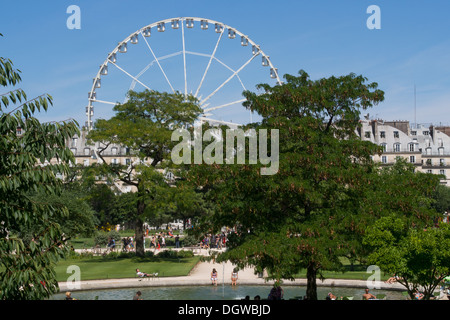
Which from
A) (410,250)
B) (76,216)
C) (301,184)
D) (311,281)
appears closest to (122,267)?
(76,216)

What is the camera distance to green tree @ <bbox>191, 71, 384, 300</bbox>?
23.1 m

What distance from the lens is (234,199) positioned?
81.2 feet

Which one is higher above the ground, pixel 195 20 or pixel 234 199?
pixel 195 20

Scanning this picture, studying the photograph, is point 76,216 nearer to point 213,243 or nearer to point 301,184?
point 213,243

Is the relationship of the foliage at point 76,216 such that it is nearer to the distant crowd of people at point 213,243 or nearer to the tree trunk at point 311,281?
the distant crowd of people at point 213,243

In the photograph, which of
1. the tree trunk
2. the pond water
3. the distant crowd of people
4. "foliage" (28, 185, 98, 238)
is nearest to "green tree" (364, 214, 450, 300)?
the tree trunk

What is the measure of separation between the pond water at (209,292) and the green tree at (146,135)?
1281 centimetres

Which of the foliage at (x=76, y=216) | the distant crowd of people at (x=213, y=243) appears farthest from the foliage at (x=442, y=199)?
the foliage at (x=76, y=216)

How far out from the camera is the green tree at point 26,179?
11.8m

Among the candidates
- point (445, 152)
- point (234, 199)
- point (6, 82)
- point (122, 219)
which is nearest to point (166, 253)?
point (234, 199)

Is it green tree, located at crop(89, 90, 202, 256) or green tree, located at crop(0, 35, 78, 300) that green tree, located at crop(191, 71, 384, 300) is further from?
green tree, located at crop(89, 90, 202, 256)

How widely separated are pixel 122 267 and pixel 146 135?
1065cm

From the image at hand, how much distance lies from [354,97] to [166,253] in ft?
83.1
